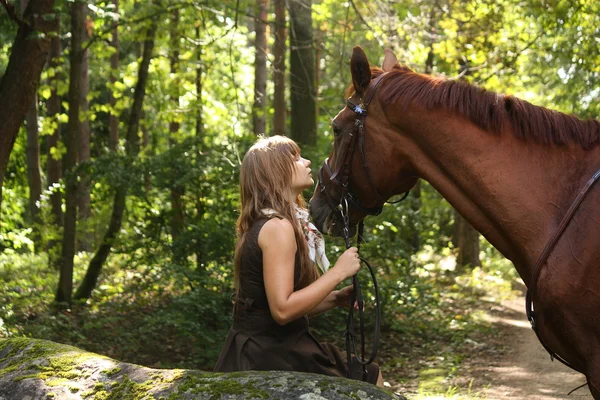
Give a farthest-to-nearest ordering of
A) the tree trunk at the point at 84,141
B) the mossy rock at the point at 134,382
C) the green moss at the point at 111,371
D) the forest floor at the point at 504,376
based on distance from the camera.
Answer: the tree trunk at the point at 84,141
the forest floor at the point at 504,376
the green moss at the point at 111,371
the mossy rock at the point at 134,382

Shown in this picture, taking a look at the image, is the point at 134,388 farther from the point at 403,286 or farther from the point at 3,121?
the point at 403,286

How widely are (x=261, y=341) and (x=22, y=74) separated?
379 cm

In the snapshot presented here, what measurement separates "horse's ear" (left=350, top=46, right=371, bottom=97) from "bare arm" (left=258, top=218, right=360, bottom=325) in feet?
3.33

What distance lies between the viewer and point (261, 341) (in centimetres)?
287

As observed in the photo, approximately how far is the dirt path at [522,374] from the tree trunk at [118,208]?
461cm

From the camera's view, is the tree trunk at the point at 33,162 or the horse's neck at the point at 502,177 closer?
the horse's neck at the point at 502,177

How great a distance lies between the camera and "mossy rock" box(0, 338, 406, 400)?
217 cm

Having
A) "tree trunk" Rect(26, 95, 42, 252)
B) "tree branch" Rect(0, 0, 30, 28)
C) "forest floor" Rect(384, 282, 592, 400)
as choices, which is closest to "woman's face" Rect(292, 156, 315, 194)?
"forest floor" Rect(384, 282, 592, 400)

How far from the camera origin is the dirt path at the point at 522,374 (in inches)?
249

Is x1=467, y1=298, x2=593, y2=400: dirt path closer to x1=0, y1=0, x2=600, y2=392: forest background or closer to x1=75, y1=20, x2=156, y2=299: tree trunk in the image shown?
x1=0, y1=0, x2=600, y2=392: forest background

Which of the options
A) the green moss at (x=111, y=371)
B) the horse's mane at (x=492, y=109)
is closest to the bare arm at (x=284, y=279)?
the green moss at (x=111, y=371)

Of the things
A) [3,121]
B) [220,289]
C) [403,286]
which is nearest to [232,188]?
[220,289]

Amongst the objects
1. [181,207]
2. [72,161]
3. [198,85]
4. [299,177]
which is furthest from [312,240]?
[198,85]

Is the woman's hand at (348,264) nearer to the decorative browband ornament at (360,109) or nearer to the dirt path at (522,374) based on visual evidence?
the decorative browband ornament at (360,109)
